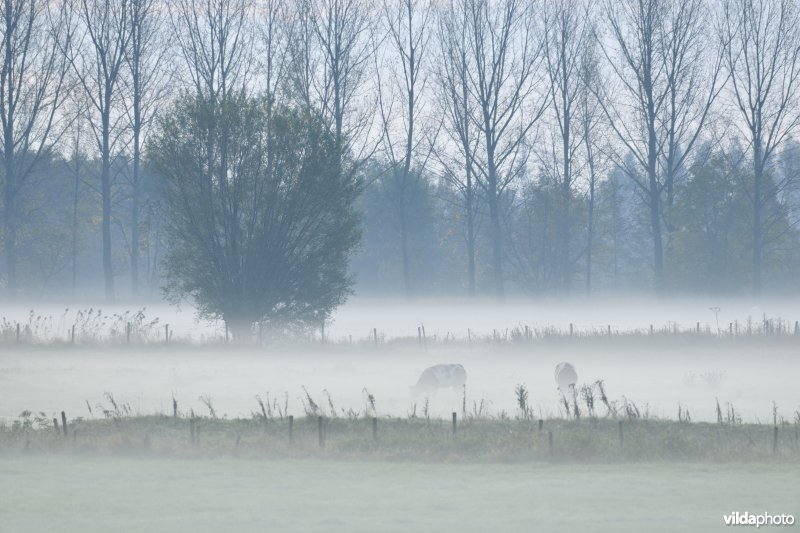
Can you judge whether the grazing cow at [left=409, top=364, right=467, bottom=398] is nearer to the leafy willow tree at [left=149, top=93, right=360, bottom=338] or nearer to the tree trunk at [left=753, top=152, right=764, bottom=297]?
the leafy willow tree at [left=149, top=93, right=360, bottom=338]

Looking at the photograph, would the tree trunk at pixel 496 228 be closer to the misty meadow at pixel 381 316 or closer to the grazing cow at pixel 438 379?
the misty meadow at pixel 381 316

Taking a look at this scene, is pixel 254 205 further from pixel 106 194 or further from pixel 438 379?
pixel 106 194

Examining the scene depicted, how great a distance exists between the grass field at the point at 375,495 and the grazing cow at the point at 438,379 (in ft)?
35.8

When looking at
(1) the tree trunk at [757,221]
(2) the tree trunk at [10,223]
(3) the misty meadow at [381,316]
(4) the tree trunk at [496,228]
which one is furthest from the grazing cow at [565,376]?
(2) the tree trunk at [10,223]

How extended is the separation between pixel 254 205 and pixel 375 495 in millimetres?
24117

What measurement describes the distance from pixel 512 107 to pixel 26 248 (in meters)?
36.5

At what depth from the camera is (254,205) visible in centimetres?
3747

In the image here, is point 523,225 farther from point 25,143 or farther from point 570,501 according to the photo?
point 570,501

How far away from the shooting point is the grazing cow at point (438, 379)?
28625mm

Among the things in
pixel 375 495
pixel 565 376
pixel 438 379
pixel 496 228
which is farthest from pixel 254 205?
pixel 496 228

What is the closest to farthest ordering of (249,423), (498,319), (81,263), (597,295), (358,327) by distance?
(249,423), (358,327), (498,319), (597,295), (81,263)

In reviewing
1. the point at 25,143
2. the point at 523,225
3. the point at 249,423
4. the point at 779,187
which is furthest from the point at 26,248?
the point at 249,423

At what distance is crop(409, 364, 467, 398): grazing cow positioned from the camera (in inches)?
1127

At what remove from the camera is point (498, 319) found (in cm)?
5816
